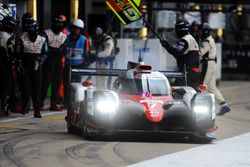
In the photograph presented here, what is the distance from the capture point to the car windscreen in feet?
40.4

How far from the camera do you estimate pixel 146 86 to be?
12.4 m

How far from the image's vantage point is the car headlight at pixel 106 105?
38.4ft

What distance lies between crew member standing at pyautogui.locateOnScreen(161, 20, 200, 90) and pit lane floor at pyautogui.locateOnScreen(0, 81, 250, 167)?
3.11 feet

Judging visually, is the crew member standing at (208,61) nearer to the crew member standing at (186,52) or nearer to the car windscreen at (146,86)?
the crew member standing at (186,52)

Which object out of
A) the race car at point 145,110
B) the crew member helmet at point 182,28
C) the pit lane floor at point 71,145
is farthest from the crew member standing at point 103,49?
the race car at point 145,110

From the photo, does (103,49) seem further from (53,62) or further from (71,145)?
(71,145)

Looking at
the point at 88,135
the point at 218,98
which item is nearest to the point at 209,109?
the point at 88,135

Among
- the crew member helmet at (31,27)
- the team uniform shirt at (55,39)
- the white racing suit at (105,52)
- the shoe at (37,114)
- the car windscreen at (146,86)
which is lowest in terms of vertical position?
the shoe at (37,114)

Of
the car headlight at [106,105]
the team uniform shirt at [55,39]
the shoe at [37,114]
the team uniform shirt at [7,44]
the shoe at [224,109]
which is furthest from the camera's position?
the team uniform shirt at [55,39]

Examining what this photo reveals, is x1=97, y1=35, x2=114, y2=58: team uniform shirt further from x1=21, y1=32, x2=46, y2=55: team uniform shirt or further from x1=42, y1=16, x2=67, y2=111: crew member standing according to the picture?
x1=21, y1=32, x2=46, y2=55: team uniform shirt

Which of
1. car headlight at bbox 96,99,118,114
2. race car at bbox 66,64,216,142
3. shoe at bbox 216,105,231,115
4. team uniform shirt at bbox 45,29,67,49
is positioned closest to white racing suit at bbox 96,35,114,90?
team uniform shirt at bbox 45,29,67,49

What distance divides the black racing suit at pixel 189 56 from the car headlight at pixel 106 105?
3.08 metres

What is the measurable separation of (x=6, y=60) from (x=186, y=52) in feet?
11.4

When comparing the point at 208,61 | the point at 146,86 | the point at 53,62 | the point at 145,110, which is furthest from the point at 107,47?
the point at 145,110
